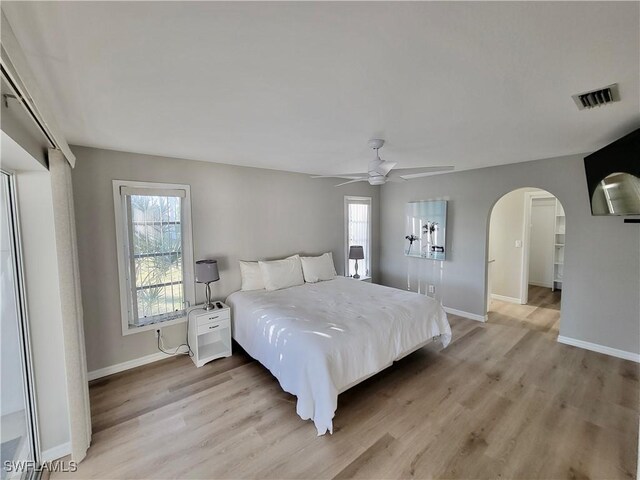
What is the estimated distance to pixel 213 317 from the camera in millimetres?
3139

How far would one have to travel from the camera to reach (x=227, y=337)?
3254 millimetres

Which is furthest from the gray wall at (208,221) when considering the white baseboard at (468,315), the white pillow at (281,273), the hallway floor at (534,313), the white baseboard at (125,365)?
the hallway floor at (534,313)

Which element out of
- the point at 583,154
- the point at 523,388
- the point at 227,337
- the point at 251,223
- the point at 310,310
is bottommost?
the point at 523,388

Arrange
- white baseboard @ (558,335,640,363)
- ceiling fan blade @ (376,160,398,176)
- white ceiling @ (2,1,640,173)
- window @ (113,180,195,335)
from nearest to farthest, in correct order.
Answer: white ceiling @ (2,1,640,173), ceiling fan blade @ (376,160,398,176), window @ (113,180,195,335), white baseboard @ (558,335,640,363)

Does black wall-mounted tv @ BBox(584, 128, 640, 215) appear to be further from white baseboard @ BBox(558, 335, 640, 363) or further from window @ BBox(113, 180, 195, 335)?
window @ BBox(113, 180, 195, 335)

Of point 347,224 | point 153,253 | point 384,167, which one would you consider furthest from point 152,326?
point 347,224

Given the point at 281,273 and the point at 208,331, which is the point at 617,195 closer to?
the point at 281,273

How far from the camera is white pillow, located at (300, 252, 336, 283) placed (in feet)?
13.7

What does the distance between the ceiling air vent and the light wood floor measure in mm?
2459

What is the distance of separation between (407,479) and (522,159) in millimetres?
3920

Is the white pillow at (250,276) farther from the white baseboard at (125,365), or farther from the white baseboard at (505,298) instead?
the white baseboard at (505,298)

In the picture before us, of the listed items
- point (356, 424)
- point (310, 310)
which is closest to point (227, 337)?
point (310, 310)

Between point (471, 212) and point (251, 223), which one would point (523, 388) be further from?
point (251, 223)

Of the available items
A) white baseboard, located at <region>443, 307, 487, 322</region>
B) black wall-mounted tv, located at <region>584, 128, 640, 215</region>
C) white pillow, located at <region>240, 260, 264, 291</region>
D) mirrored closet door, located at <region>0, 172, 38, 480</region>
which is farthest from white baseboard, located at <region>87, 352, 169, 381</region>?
black wall-mounted tv, located at <region>584, 128, 640, 215</region>
